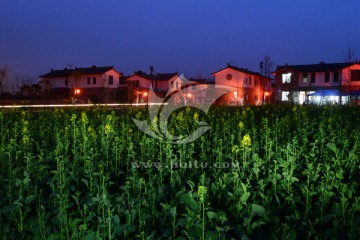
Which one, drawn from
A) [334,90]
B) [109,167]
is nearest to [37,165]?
Result: [109,167]

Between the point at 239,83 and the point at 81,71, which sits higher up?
the point at 81,71

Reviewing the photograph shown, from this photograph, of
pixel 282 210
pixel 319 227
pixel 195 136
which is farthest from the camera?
pixel 195 136

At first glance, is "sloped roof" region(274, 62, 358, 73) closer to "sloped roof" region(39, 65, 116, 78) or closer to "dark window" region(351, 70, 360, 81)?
"dark window" region(351, 70, 360, 81)

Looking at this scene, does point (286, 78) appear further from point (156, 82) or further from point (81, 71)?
point (81, 71)

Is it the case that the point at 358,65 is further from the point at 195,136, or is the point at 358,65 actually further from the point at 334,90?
the point at 195,136

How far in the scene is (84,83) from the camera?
65938mm

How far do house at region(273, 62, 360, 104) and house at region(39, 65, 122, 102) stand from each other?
2717cm

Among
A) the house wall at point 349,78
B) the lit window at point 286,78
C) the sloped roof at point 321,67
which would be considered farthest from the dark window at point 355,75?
the lit window at point 286,78

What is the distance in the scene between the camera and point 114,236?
373cm

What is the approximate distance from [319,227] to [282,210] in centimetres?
48

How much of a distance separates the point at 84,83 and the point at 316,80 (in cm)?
3774

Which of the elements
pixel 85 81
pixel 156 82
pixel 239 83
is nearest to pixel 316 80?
pixel 239 83

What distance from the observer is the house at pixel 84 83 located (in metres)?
64.1

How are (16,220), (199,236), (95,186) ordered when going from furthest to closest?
(95,186), (16,220), (199,236)
